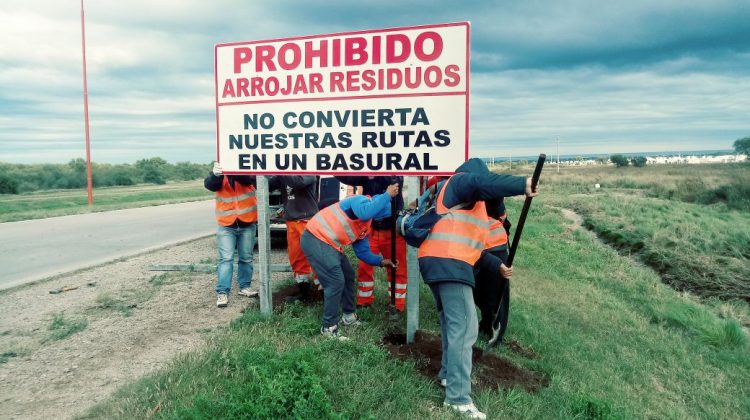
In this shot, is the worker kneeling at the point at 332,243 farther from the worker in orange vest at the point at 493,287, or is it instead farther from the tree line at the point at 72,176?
the tree line at the point at 72,176

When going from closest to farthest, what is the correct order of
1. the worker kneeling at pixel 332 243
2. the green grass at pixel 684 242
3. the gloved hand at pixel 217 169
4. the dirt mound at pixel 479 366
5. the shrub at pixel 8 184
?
the dirt mound at pixel 479 366 → the worker kneeling at pixel 332 243 → the gloved hand at pixel 217 169 → the green grass at pixel 684 242 → the shrub at pixel 8 184

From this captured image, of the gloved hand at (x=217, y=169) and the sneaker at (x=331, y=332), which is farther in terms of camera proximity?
the gloved hand at (x=217, y=169)

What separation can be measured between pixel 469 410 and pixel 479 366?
35.9 inches

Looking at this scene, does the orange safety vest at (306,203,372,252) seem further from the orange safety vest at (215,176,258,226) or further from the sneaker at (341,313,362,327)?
the orange safety vest at (215,176,258,226)

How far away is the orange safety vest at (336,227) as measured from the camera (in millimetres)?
4945

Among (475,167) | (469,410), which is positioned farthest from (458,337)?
(475,167)

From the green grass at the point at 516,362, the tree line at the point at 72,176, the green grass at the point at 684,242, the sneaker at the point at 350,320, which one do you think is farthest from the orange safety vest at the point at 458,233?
the tree line at the point at 72,176

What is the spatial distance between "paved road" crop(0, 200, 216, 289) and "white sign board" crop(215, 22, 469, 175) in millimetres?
4305

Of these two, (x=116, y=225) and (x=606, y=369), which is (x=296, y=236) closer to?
(x=606, y=369)

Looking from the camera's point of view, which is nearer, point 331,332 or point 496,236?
point 331,332

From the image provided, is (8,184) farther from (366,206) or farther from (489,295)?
(489,295)

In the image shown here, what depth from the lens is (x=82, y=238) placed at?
455 inches

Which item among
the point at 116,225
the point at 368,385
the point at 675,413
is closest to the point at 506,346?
the point at 675,413

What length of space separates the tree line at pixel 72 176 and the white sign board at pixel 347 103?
3215 centimetres
